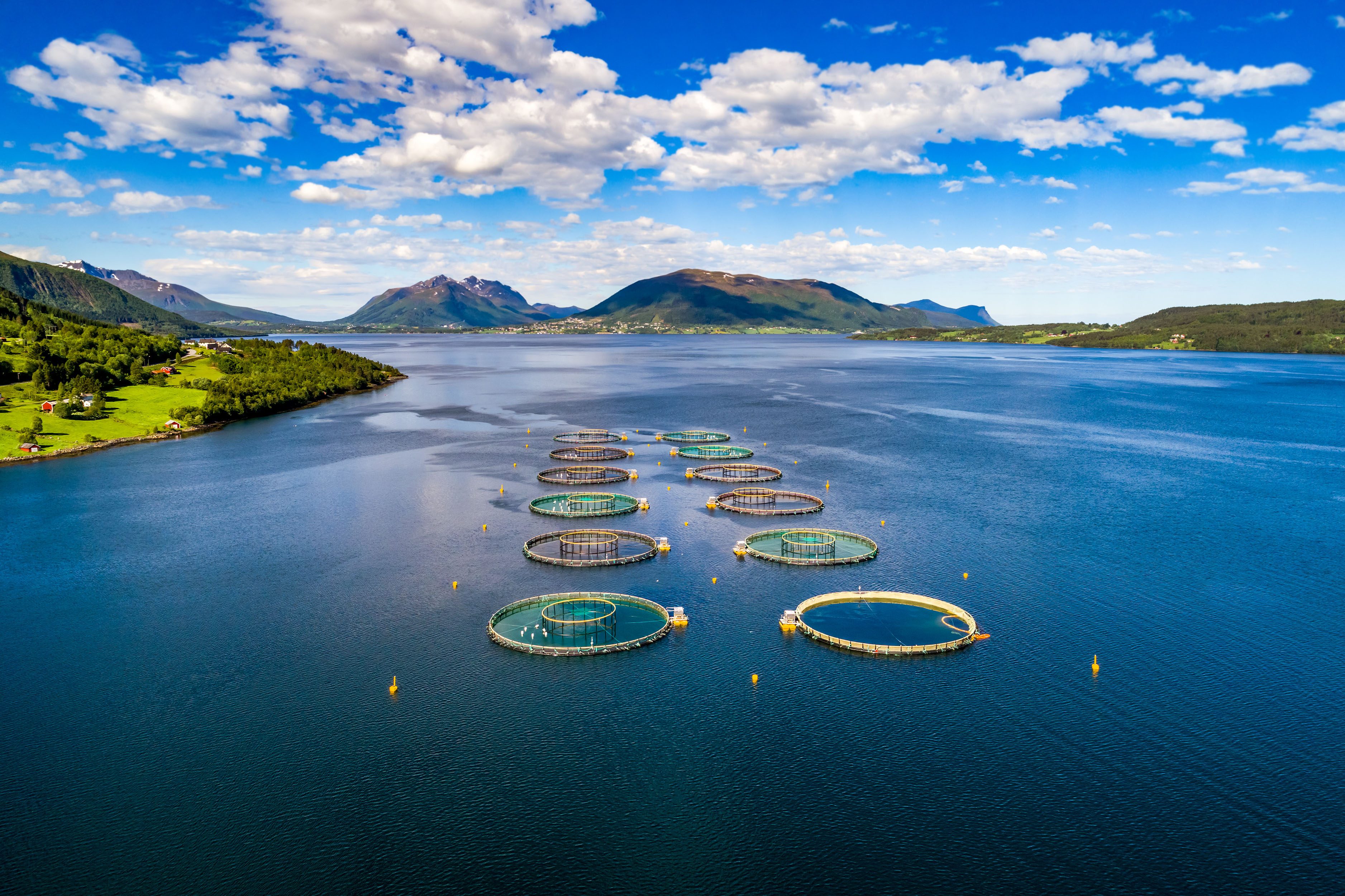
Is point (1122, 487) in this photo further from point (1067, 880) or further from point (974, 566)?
point (1067, 880)

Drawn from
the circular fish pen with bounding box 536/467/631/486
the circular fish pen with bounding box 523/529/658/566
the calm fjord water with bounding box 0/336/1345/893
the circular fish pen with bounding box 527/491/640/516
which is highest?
the circular fish pen with bounding box 536/467/631/486

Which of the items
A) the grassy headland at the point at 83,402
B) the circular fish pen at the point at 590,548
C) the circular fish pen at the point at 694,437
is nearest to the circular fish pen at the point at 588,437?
the circular fish pen at the point at 694,437

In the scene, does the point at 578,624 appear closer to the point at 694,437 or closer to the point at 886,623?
the point at 886,623

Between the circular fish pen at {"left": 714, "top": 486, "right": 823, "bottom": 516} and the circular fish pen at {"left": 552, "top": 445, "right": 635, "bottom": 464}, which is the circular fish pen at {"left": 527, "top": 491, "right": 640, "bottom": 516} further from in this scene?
the circular fish pen at {"left": 552, "top": 445, "right": 635, "bottom": 464}

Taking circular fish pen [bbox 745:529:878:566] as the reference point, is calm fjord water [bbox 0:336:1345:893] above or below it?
below

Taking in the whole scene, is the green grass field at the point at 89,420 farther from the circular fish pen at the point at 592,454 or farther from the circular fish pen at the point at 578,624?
the circular fish pen at the point at 578,624

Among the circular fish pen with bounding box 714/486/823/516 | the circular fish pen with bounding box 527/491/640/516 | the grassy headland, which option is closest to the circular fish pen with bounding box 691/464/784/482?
the circular fish pen with bounding box 714/486/823/516

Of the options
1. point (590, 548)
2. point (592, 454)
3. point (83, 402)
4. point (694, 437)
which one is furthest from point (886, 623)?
point (83, 402)

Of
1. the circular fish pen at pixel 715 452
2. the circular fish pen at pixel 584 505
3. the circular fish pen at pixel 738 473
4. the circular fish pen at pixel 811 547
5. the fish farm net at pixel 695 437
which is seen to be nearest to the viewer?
the circular fish pen at pixel 811 547
